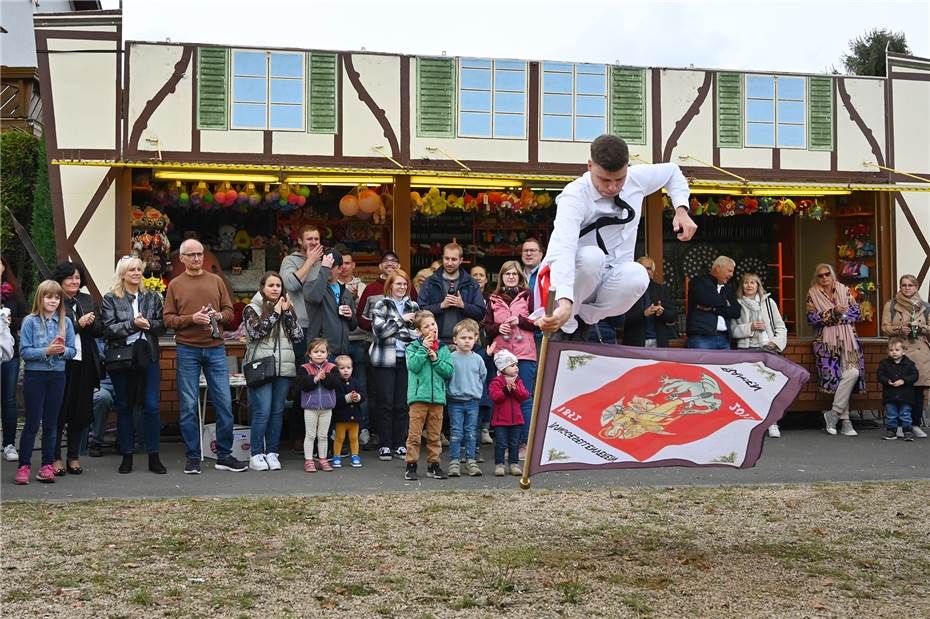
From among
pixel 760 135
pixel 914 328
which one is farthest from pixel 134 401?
pixel 760 135

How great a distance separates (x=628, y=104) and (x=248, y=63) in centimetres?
437

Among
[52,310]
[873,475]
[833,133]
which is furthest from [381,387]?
[833,133]

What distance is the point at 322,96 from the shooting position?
1285 centimetres

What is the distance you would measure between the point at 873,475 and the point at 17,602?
675 cm

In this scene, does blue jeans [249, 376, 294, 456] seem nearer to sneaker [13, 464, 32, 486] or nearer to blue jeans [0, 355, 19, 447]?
sneaker [13, 464, 32, 486]

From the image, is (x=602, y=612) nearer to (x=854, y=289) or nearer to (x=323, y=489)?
(x=323, y=489)

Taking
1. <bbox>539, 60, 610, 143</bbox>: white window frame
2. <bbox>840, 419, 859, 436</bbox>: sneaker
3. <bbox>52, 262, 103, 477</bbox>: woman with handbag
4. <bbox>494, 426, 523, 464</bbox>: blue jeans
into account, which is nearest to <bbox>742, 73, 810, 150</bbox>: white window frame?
<bbox>539, 60, 610, 143</bbox>: white window frame

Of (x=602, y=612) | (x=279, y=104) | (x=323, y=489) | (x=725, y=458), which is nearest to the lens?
(x=602, y=612)

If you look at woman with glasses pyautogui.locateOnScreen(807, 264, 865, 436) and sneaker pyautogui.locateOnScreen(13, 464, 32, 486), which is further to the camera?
woman with glasses pyautogui.locateOnScreen(807, 264, 865, 436)

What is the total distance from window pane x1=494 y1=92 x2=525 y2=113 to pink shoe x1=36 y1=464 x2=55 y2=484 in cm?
670

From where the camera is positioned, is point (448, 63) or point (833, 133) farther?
point (833, 133)

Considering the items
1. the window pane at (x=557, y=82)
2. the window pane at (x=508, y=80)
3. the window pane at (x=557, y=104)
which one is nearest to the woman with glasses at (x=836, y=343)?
the window pane at (x=557, y=104)

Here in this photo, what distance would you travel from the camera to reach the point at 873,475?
9.46 m

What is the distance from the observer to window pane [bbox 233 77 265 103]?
12.6 m
